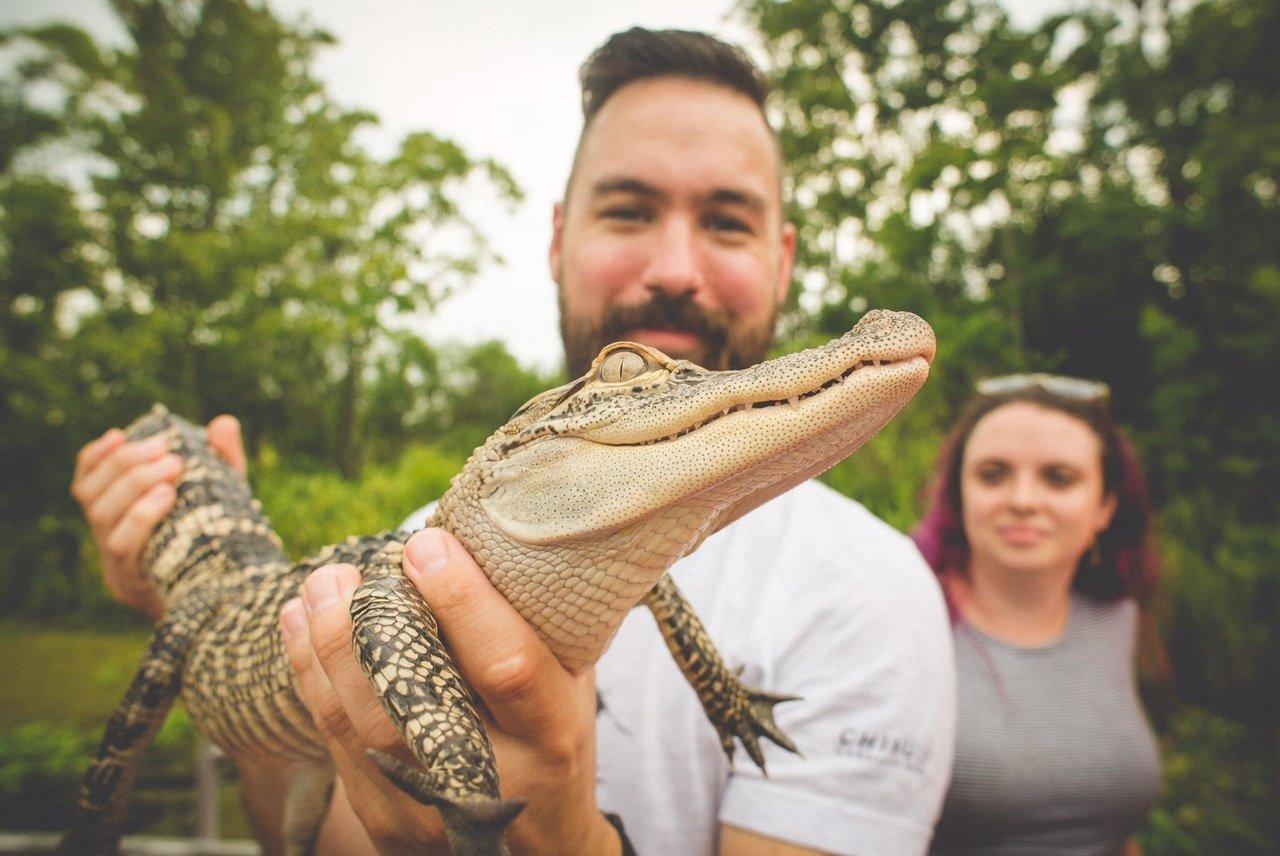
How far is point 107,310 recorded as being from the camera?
8.48m

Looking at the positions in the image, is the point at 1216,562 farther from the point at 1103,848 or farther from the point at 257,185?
the point at 257,185

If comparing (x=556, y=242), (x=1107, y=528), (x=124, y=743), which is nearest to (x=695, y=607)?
(x=556, y=242)

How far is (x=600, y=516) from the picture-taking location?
3.53ft

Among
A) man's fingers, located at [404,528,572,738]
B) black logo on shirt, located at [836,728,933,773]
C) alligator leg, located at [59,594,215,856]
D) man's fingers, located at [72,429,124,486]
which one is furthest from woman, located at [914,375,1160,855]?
man's fingers, located at [72,429,124,486]

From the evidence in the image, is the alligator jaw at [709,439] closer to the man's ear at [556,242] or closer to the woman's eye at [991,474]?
the man's ear at [556,242]

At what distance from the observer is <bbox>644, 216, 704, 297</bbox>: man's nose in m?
1.99

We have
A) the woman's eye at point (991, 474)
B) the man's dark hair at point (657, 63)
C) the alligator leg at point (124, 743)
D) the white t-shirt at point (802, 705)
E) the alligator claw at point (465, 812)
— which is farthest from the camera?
the woman's eye at point (991, 474)

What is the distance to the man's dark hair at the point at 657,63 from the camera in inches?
93.7

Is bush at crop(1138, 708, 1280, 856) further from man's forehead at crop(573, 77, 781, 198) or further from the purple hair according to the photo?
man's forehead at crop(573, 77, 781, 198)

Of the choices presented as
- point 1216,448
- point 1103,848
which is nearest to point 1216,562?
point 1216,448

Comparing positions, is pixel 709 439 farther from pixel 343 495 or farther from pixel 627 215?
pixel 343 495

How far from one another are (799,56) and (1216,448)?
7740 mm

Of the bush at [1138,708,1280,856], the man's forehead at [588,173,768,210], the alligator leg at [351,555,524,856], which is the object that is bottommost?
the bush at [1138,708,1280,856]

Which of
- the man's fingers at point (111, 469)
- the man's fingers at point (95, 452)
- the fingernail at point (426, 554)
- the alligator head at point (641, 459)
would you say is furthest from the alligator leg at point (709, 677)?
the man's fingers at point (95, 452)
